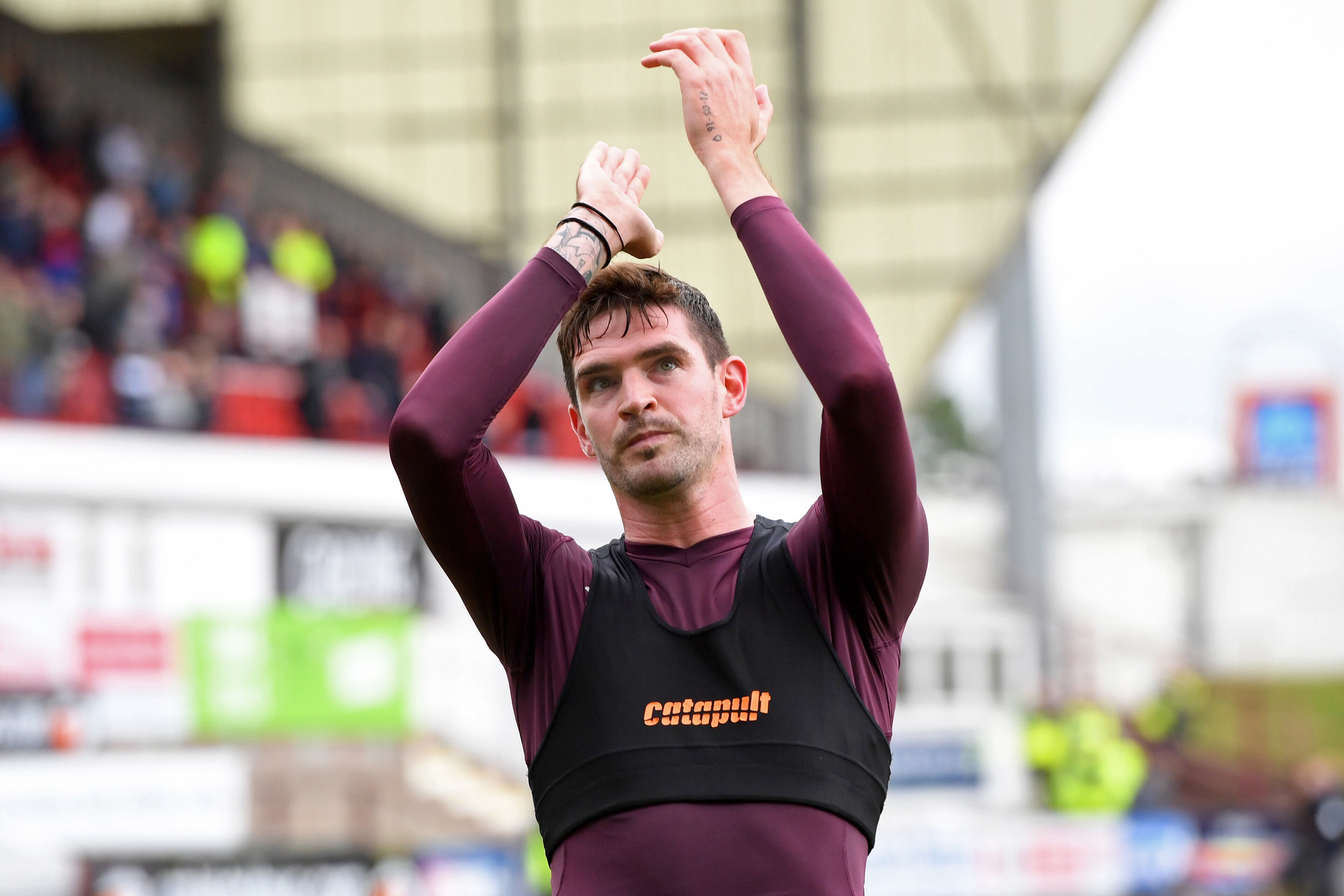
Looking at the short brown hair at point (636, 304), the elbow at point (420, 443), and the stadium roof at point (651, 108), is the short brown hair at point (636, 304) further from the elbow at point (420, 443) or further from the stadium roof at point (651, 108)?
the stadium roof at point (651, 108)

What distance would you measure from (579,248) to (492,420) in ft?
1.01

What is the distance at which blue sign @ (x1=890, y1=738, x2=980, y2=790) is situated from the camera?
1589 cm

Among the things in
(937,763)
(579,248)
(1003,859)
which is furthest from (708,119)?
(937,763)

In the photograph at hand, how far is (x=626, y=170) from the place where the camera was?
2572 mm

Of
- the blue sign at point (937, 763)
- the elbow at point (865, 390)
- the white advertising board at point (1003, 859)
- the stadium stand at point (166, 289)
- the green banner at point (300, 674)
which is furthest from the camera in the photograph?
the blue sign at point (937, 763)

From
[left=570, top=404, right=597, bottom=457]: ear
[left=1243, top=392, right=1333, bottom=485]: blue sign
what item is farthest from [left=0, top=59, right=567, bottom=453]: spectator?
[left=1243, top=392, right=1333, bottom=485]: blue sign

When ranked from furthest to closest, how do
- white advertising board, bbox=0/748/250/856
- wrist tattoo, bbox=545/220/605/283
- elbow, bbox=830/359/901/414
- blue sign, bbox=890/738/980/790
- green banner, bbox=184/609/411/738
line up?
blue sign, bbox=890/738/980/790
green banner, bbox=184/609/411/738
white advertising board, bbox=0/748/250/856
wrist tattoo, bbox=545/220/605/283
elbow, bbox=830/359/901/414

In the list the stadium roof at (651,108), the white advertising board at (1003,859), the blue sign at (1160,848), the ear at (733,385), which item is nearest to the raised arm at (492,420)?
the ear at (733,385)

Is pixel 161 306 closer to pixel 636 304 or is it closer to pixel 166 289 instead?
pixel 166 289

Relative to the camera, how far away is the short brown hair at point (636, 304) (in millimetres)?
2482

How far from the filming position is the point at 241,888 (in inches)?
403

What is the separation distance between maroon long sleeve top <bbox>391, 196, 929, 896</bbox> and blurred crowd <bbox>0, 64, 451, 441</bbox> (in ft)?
31.3

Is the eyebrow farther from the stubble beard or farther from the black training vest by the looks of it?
the black training vest

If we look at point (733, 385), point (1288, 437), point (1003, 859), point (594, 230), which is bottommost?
point (1003, 859)
